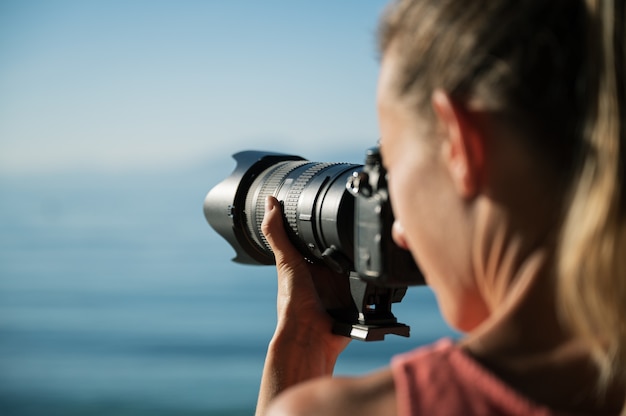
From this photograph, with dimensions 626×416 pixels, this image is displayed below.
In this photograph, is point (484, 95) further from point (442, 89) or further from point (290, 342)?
point (290, 342)

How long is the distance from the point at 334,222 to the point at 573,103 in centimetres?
65

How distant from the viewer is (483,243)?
1.62ft

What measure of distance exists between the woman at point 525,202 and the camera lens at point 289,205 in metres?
0.61

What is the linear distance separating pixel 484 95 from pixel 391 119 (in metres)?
0.08

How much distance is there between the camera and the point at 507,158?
0.47 metres

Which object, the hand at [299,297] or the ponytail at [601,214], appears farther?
the hand at [299,297]

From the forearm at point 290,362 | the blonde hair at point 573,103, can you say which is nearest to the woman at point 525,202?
the blonde hair at point 573,103

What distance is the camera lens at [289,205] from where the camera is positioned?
3.66 feet

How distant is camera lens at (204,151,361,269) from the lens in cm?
112

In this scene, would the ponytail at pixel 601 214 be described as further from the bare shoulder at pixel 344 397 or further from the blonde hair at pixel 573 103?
the bare shoulder at pixel 344 397

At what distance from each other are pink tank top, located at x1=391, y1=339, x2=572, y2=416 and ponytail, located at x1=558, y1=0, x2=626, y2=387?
56 millimetres

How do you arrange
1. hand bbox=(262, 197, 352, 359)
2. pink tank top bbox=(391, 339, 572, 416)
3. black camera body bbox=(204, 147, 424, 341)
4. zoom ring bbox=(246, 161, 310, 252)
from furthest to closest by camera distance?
zoom ring bbox=(246, 161, 310, 252)
hand bbox=(262, 197, 352, 359)
black camera body bbox=(204, 147, 424, 341)
pink tank top bbox=(391, 339, 572, 416)

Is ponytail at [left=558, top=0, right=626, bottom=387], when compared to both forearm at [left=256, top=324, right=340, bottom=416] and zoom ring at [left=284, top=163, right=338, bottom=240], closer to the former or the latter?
forearm at [left=256, top=324, right=340, bottom=416]

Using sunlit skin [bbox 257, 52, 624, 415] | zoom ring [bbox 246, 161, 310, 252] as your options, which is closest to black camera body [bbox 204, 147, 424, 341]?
zoom ring [bbox 246, 161, 310, 252]
